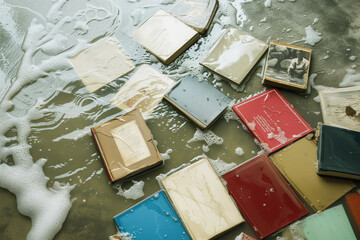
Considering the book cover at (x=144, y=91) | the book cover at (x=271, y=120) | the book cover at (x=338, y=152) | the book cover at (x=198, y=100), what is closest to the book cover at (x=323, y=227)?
the book cover at (x=338, y=152)

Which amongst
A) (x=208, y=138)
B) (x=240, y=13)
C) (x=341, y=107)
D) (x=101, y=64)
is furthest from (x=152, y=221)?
(x=240, y=13)

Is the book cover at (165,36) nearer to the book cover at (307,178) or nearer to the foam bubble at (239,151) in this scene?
the foam bubble at (239,151)

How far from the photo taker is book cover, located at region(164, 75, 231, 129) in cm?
146

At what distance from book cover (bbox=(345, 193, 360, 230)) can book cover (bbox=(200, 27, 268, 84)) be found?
77 centimetres

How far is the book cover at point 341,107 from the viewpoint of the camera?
4.78 feet

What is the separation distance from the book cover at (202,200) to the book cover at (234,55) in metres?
0.52

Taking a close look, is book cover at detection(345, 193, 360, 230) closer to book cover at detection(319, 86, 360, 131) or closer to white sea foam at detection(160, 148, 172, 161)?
book cover at detection(319, 86, 360, 131)

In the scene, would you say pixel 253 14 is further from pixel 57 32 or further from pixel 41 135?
pixel 41 135

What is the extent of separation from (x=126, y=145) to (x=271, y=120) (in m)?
0.75

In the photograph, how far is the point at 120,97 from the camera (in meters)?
1.55

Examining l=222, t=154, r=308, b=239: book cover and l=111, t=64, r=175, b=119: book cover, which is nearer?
l=222, t=154, r=308, b=239: book cover

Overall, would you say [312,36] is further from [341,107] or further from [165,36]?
[165,36]

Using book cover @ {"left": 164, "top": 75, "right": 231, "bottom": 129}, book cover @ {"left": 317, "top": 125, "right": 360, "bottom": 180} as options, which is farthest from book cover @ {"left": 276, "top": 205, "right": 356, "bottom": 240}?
book cover @ {"left": 164, "top": 75, "right": 231, "bottom": 129}

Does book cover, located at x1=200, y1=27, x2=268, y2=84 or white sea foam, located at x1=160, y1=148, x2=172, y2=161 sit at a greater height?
book cover, located at x1=200, y1=27, x2=268, y2=84
